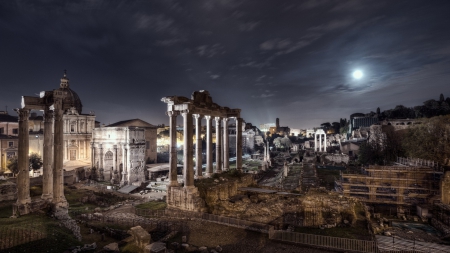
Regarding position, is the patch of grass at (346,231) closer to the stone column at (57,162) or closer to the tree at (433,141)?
the stone column at (57,162)

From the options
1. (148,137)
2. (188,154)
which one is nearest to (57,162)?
(188,154)

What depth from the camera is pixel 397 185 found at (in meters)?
26.8

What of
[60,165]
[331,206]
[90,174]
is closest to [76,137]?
[90,174]

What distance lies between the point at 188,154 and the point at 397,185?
Result: 77.6 ft

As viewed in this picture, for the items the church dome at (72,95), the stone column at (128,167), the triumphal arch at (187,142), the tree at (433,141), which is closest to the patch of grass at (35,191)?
the stone column at (128,167)

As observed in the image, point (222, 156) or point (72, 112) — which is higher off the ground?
point (72, 112)

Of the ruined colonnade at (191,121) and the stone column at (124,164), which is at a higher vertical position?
the ruined colonnade at (191,121)

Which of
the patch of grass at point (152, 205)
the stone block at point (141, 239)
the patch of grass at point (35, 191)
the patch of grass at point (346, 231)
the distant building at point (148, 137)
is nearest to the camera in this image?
the stone block at point (141, 239)

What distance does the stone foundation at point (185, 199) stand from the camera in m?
16.4

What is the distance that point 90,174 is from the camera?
43.2 meters

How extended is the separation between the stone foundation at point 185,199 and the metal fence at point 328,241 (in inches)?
210

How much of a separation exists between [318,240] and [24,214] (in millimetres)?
17737

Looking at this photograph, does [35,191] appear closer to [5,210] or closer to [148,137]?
[5,210]

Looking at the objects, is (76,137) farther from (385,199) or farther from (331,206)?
(385,199)
